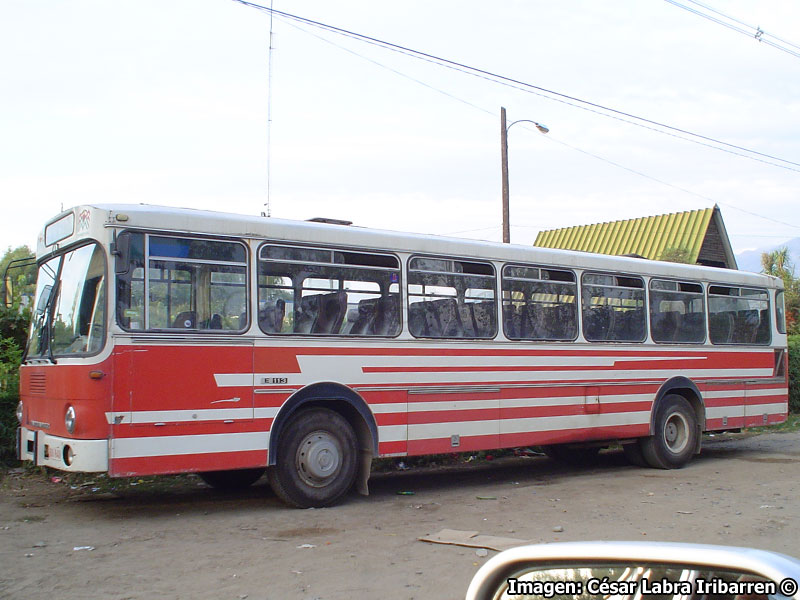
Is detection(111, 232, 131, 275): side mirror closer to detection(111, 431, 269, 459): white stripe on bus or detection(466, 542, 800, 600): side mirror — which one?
detection(111, 431, 269, 459): white stripe on bus

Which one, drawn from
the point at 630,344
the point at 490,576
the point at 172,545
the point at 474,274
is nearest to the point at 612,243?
the point at 630,344

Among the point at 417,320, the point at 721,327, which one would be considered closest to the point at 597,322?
the point at 721,327

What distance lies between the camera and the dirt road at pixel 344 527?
5.92 meters

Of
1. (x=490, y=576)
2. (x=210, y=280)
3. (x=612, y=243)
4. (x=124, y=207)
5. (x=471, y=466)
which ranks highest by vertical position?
(x=612, y=243)

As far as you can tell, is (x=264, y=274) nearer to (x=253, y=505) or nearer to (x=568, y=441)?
(x=253, y=505)

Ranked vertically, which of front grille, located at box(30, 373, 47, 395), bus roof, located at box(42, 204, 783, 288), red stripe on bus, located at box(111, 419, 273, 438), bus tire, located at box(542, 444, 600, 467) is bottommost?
bus tire, located at box(542, 444, 600, 467)

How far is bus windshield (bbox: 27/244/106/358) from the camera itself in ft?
25.1

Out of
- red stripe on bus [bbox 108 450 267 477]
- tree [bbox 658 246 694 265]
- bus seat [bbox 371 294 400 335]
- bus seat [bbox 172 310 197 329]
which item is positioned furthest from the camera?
tree [bbox 658 246 694 265]

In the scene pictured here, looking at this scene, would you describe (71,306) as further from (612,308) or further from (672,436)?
(672,436)

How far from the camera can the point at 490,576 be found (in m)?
2.41

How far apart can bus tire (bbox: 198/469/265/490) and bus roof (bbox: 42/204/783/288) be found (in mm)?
3045

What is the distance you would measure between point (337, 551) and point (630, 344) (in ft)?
21.9

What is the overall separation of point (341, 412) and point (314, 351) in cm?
87

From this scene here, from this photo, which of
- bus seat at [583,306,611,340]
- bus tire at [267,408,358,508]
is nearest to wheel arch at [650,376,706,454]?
bus seat at [583,306,611,340]
